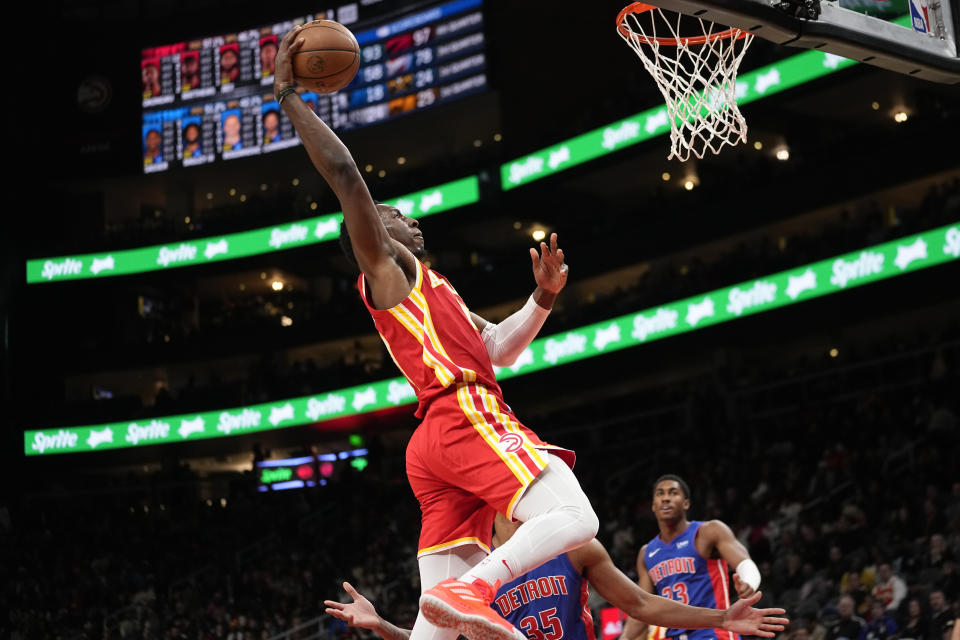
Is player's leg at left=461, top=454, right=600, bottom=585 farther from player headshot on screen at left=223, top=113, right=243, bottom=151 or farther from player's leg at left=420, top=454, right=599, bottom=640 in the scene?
player headshot on screen at left=223, top=113, right=243, bottom=151

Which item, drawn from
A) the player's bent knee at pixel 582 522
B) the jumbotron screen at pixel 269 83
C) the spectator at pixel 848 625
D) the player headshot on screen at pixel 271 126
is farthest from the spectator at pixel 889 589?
the player headshot on screen at pixel 271 126

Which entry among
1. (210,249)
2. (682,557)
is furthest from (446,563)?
(210,249)

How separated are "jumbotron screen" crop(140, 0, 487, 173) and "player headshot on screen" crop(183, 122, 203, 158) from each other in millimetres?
26

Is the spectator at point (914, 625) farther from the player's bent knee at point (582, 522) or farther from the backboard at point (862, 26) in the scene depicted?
the player's bent knee at point (582, 522)

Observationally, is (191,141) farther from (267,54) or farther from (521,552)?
(521,552)

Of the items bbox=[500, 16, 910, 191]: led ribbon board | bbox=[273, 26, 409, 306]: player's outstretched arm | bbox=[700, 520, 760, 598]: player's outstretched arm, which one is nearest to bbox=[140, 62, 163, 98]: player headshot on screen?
bbox=[500, 16, 910, 191]: led ribbon board

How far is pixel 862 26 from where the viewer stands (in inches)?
237

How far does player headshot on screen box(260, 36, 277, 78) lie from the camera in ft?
104

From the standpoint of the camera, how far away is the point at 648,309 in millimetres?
23766

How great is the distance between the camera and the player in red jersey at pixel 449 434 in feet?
13.5

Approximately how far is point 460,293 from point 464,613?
23345 millimetres

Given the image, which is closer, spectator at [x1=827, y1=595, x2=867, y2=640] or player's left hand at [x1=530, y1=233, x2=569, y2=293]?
player's left hand at [x1=530, y1=233, x2=569, y2=293]

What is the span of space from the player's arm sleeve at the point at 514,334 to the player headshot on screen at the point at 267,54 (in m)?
27.8

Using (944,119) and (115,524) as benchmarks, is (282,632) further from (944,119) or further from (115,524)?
(944,119)
